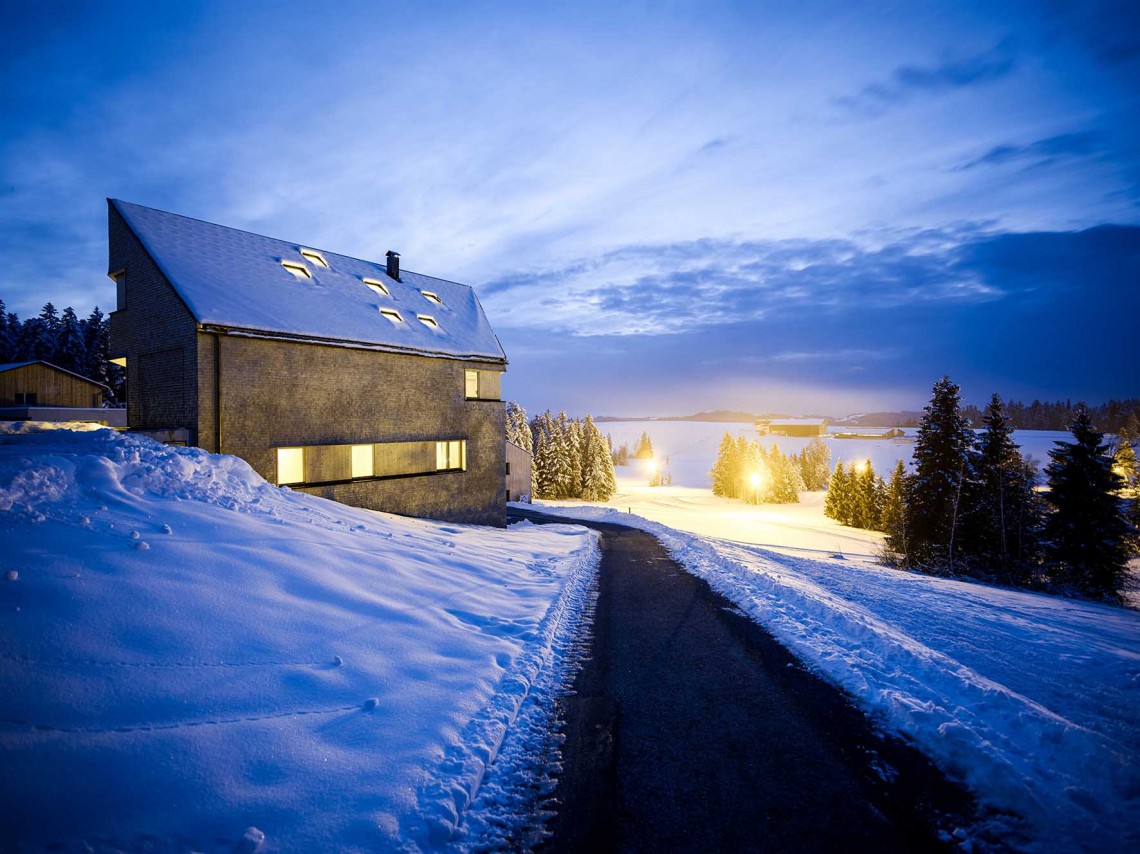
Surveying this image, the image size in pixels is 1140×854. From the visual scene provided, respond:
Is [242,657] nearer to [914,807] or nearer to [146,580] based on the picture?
[146,580]

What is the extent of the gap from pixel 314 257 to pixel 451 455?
1008cm

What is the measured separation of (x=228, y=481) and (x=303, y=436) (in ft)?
16.4

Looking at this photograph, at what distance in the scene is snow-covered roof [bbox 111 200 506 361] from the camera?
45.0ft

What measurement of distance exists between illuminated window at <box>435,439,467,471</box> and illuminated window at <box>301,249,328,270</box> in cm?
891

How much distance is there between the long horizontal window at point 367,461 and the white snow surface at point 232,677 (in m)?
5.57

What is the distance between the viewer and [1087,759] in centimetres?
446

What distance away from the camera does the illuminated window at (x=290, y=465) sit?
14134mm

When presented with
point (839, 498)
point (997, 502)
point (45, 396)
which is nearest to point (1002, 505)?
point (997, 502)

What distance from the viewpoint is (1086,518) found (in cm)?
2128

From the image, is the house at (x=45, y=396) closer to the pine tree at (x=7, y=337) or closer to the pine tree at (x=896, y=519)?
the pine tree at (x=7, y=337)

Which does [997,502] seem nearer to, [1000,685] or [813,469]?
[1000,685]

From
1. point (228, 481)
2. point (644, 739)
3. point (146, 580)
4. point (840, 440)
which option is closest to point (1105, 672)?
point (644, 739)

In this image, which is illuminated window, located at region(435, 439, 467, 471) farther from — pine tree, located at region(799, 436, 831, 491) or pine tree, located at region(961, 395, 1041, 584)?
pine tree, located at region(799, 436, 831, 491)

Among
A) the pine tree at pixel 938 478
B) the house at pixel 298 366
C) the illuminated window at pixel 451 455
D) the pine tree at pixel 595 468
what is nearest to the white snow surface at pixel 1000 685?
the illuminated window at pixel 451 455
